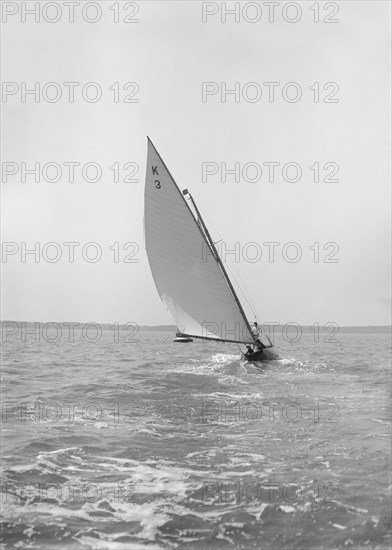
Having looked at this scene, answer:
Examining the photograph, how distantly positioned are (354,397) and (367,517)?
48.5 feet

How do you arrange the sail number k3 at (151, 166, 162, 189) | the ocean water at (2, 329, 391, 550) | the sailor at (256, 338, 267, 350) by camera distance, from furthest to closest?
1. the sailor at (256, 338, 267, 350)
2. the sail number k3 at (151, 166, 162, 189)
3. the ocean water at (2, 329, 391, 550)

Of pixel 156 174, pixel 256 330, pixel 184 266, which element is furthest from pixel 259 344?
pixel 156 174

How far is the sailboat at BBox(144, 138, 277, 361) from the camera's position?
31766 millimetres

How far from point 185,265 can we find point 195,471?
21.7 metres

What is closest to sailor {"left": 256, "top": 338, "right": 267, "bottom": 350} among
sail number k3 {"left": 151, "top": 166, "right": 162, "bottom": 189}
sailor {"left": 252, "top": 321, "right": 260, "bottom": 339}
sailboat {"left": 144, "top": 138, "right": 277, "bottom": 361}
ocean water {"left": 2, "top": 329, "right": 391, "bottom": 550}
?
sailor {"left": 252, "top": 321, "right": 260, "bottom": 339}

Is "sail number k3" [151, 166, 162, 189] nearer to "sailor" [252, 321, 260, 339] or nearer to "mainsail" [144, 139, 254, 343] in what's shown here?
"mainsail" [144, 139, 254, 343]

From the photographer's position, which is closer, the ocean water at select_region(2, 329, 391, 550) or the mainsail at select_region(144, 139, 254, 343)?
the ocean water at select_region(2, 329, 391, 550)

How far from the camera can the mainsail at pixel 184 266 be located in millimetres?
31766

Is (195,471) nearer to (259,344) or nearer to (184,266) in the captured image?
(184,266)

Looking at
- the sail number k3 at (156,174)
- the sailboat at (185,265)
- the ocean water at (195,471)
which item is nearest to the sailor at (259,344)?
the sailboat at (185,265)

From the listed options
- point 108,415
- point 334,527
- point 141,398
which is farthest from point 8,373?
point 334,527

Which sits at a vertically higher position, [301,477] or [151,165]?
[151,165]

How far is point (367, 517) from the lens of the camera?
8.77 meters

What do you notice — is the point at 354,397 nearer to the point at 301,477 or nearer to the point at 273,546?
the point at 301,477
